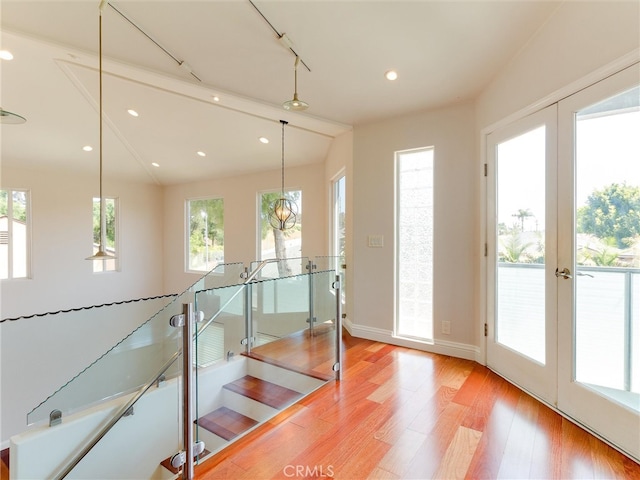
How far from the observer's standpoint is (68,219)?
6.44 m

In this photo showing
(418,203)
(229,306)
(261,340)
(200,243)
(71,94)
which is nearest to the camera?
(229,306)

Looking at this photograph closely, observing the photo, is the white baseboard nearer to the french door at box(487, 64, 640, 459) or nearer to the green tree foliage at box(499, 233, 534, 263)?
the french door at box(487, 64, 640, 459)

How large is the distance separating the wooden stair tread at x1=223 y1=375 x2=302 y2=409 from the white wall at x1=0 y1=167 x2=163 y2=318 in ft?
18.6

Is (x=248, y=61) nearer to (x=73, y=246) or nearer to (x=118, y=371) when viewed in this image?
(x=118, y=371)

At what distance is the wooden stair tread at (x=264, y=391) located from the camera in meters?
2.41

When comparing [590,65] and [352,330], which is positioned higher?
[590,65]

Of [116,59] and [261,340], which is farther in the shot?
[116,59]

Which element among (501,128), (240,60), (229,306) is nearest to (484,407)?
(229,306)

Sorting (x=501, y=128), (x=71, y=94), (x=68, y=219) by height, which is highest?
(x=71, y=94)

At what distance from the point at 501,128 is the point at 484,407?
2342 millimetres

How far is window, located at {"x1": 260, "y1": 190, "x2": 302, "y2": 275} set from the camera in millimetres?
5934

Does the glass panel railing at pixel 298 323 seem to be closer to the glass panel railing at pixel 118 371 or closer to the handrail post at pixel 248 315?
the handrail post at pixel 248 315

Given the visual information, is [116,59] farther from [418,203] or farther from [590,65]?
[590,65]

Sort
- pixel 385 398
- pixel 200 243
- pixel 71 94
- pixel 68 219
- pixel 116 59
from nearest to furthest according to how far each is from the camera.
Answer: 1. pixel 385 398
2. pixel 116 59
3. pixel 71 94
4. pixel 68 219
5. pixel 200 243
